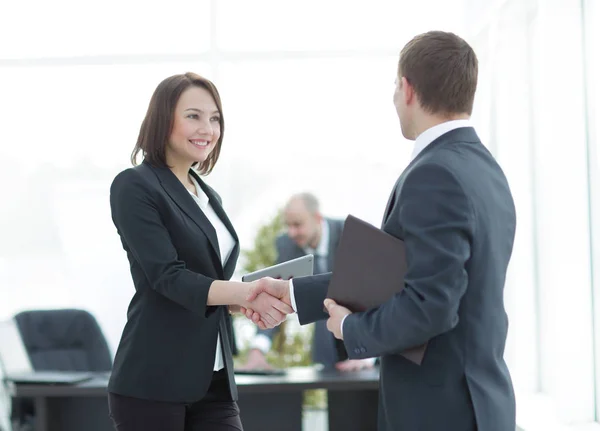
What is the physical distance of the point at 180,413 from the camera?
2131mm

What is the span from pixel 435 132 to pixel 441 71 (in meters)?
0.14

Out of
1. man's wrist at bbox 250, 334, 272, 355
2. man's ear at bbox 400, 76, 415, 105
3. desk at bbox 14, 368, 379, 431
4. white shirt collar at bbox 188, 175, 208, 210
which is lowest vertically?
desk at bbox 14, 368, 379, 431

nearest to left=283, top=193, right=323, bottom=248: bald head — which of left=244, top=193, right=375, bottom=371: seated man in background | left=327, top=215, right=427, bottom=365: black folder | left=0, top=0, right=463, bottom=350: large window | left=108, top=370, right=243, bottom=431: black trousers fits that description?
left=244, top=193, right=375, bottom=371: seated man in background

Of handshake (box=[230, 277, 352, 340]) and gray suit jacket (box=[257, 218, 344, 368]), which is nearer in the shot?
handshake (box=[230, 277, 352, 340])

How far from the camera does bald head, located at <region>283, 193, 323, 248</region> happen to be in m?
4.53

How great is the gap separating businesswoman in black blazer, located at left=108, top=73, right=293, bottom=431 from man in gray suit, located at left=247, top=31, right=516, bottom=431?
21.4 inches

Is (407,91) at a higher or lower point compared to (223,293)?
higher

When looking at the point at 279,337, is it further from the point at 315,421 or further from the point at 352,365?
the point at 352,365

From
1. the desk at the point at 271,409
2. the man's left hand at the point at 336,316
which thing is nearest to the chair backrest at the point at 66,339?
the desk at the point at 271,409

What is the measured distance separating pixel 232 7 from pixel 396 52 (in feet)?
4.54

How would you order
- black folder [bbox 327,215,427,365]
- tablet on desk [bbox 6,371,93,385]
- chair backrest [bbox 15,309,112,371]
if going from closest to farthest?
black folder [bbox 327,215,427,365], tablet on desk [bbox 6,371,93,385], chair backrest [bbox 15,309,112,371]

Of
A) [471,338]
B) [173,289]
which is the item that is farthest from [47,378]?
[471,338]

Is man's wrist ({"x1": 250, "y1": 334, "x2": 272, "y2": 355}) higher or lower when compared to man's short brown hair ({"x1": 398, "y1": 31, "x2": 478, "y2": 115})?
lower

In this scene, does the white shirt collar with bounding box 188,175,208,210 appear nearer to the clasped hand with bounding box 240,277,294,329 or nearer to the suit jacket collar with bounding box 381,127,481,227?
the clasped hand with bounding box 240,277,294,329
